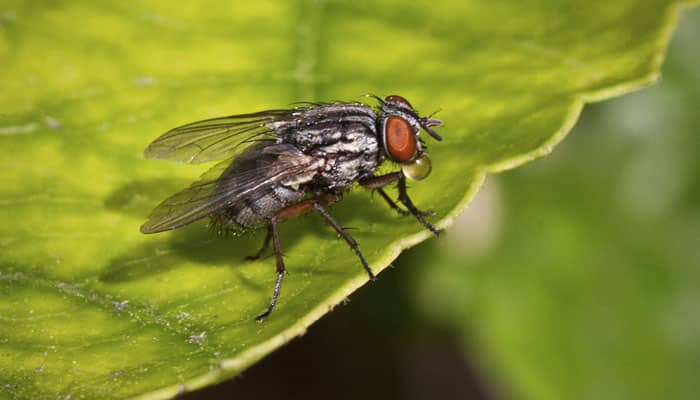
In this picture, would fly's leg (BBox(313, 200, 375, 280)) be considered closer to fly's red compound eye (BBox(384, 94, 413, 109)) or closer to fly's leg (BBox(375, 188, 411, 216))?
fly's leg (BBox(375, 188, 411, 216))

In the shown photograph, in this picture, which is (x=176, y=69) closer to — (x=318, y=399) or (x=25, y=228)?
(x=25, y=228)

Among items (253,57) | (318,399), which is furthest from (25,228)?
(318,399)

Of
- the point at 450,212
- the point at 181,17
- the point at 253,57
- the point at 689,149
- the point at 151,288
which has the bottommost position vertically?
the point at 450,212

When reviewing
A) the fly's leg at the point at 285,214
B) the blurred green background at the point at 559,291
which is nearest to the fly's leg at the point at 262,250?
the fly's leg at the point at 285,214

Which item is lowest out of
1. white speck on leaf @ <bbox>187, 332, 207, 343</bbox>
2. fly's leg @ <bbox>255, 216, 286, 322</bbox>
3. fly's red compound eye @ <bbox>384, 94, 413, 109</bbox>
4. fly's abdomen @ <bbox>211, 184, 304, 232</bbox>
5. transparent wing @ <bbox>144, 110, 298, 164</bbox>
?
white speck on leaf @ <bbox>187, 332, 207, 343</bbox>

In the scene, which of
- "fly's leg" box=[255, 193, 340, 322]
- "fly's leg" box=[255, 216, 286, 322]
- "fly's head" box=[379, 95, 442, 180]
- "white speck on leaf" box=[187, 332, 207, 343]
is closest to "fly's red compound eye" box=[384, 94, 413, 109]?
"fly's head" box=[379, 95, 442, 180]

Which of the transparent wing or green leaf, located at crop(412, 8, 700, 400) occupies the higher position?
the transparent wing

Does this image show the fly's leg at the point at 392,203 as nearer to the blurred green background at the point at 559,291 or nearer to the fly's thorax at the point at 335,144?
the fly's thorax at the point at 335,144

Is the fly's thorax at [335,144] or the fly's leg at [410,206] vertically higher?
the fly's thorax at [335,144]
